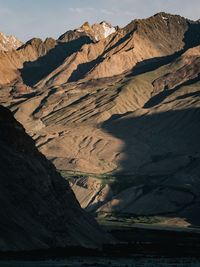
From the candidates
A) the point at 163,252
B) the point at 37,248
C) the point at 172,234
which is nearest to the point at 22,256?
the point at 37,248

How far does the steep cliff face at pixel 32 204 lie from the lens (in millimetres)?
98312

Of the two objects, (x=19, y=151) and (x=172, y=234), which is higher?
(x=19, y=151)

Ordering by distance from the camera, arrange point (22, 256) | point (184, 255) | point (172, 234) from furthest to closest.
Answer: point (172, 234), point (184, 255), point (22, 256)

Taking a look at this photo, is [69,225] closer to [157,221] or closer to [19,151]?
[19,151]

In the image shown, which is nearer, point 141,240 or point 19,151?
point 19,151

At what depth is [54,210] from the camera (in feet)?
364

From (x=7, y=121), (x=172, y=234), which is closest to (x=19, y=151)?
(x=7, y=121)

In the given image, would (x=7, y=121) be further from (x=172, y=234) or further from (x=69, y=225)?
(x=172, y=234)

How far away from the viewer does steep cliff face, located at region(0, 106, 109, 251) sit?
98312mm

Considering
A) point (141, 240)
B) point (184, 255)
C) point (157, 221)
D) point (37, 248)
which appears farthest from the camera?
point (157, 221)

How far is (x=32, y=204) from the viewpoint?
106 metres

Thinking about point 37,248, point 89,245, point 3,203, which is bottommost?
point 89,245

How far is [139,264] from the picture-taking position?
9238cm

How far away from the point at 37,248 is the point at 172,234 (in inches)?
2454
